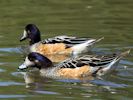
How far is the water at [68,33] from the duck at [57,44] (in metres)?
0.33

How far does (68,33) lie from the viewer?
66.8ft

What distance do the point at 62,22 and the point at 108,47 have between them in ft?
11.9

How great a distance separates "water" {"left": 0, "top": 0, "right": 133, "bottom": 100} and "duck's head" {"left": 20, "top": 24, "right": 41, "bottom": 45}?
27cm

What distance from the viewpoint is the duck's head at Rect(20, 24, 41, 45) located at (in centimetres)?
1947

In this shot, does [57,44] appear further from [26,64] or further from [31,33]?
[26,64]

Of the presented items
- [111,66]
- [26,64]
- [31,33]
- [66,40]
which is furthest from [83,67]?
[31,33]

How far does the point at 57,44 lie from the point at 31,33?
3.38 feet

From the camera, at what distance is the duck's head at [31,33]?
1947 cm

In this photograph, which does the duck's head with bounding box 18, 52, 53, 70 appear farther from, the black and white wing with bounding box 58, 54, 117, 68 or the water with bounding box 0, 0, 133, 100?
the black and white wing with bounding box 58, 54, 117, 68

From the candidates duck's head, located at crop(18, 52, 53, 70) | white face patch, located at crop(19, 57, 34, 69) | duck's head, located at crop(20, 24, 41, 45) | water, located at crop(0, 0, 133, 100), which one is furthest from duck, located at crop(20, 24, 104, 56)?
white face patch, located at crop(19, 57, 34, 69)

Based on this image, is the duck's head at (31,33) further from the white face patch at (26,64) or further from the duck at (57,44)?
the white face patch at (26,64)

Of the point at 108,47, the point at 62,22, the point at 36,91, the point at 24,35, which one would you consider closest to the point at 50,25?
the point at 62,22

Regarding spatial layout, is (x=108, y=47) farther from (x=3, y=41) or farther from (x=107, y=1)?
(x=107, y=1)

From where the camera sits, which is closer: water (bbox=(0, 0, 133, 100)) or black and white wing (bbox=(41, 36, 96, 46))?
water (bbox=(0, 0, 133, 100))
